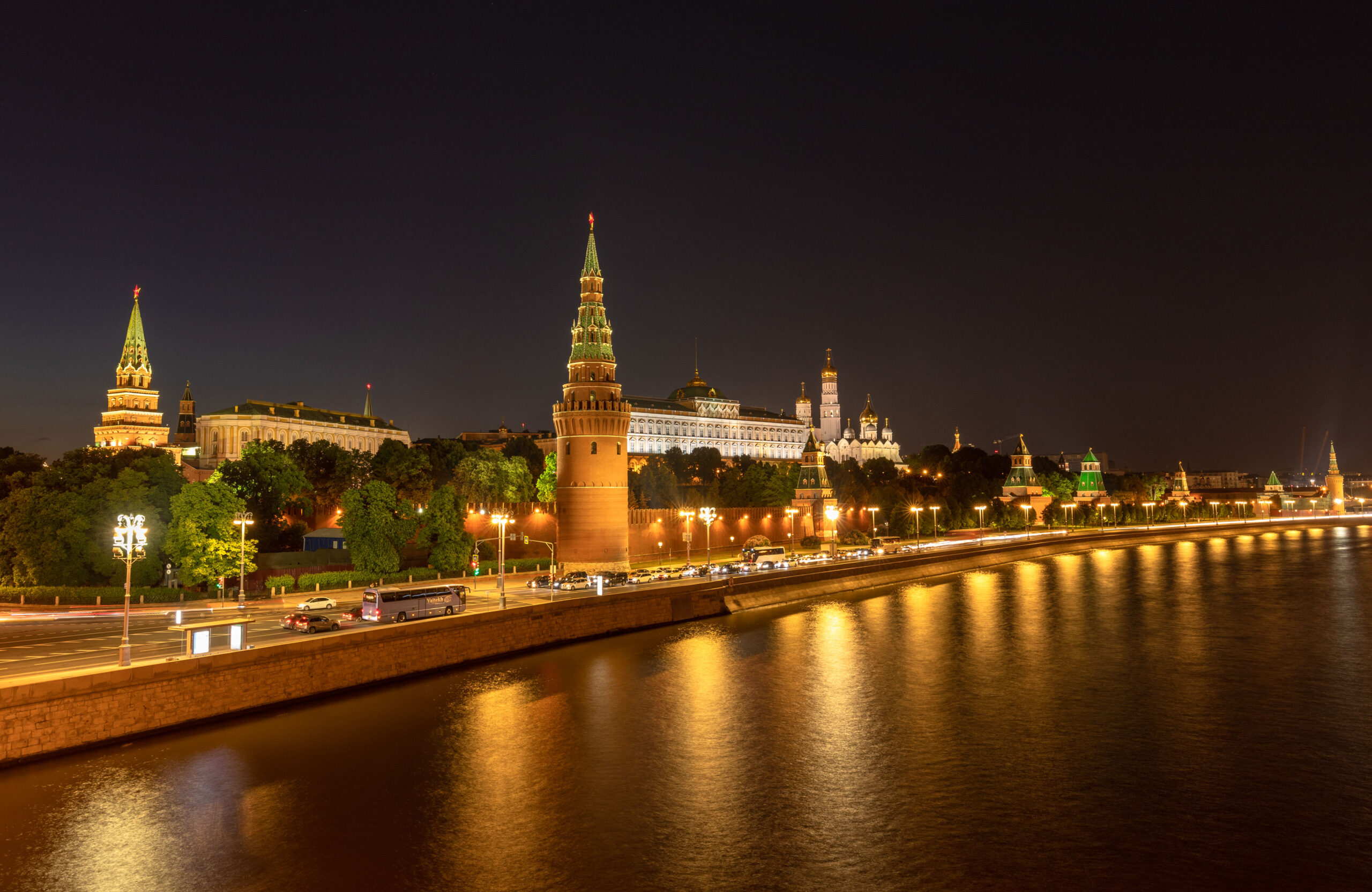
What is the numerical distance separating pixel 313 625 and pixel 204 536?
597 inches

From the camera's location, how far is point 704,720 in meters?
30.2

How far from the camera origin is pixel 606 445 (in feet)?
212

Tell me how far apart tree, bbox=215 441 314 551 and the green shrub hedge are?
31.4ft

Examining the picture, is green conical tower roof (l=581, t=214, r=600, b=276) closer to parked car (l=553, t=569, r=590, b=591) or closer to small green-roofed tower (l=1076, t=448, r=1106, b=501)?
parked car (l=553, t=569, r=590, b=591)

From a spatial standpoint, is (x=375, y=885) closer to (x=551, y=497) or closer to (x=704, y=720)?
(x=704, y=720)

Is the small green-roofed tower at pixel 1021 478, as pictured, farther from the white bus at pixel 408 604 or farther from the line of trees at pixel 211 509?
the white bus at pixel 408 604

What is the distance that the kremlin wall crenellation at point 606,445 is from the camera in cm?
6412

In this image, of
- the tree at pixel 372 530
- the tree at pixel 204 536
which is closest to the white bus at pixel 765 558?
the tree at pixel 372 530

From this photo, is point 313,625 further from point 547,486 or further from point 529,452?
point 529,452

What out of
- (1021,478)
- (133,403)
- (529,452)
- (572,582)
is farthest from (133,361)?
(1021,478)

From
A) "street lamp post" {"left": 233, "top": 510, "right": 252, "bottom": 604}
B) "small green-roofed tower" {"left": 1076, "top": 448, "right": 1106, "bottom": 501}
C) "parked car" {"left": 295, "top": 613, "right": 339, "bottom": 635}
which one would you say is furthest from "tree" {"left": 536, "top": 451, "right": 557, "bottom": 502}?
"small green-roofed tower" {"left": 1076, "top": 448, "right": 1106, "bottom": 501}

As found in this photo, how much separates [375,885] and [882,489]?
95092mm

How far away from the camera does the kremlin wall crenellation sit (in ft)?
210

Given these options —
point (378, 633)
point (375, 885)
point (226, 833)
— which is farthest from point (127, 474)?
point (375, 885)
